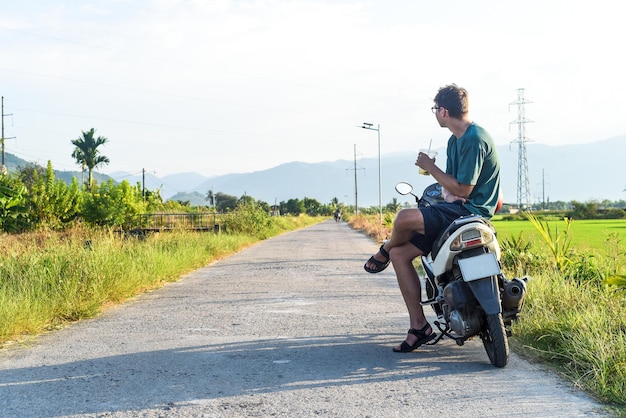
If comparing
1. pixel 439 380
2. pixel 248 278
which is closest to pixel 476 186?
pixel 439 380

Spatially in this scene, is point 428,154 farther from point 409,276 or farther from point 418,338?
point 418,338

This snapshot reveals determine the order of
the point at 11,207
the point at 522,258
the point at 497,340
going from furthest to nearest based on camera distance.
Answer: the point at 11,207
the point at 522,258
the point at 497,340

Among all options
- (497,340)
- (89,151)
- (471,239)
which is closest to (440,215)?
(471,239)

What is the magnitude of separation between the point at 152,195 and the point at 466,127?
54.3 meters

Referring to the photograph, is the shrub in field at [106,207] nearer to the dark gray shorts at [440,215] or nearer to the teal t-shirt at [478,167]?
the dark gray shorts at [440,215]

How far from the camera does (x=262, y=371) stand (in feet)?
15.4

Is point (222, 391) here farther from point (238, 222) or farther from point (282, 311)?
point (238, 222)

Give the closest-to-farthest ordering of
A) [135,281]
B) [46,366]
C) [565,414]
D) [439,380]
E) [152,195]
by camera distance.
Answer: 1. [565,414]
2. [439,380]
3. [46,366]
4. [135,281]
5. [152,195]

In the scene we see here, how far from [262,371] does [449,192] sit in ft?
6.71

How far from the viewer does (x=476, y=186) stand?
5113 mm

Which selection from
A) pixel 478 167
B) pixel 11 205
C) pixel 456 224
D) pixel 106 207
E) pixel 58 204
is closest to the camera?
pixel 456 224

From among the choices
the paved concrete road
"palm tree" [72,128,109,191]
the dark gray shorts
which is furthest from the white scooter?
"palm tree" [72,128,109,191]

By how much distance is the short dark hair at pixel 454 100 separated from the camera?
5.16 metres

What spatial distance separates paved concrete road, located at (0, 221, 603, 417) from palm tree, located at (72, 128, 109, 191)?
255 ft
